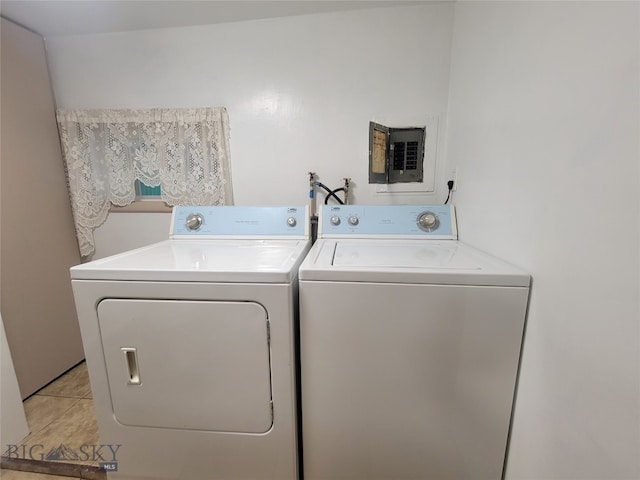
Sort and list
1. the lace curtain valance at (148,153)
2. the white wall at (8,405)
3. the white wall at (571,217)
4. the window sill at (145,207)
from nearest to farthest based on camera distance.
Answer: the white wall at (571,217)
the white wall at (8,405)
the lace curtain valance at (148,153)
the window sill at (145,207)

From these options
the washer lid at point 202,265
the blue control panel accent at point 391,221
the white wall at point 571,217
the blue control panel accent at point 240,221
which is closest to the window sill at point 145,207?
the blue control panel accent at point 240,221

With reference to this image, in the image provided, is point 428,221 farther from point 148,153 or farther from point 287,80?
point 148,153

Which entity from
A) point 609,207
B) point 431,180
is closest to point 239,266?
point 609,207

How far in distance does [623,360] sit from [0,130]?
9.47 ft

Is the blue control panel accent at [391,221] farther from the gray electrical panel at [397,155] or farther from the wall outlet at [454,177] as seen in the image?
the gray electrical panel at [397,155]

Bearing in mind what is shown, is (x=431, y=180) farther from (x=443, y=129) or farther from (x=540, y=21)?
(x=540, y=21)

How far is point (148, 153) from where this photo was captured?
183 cm

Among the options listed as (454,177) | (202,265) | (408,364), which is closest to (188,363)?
(202,265)

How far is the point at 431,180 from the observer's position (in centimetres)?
175

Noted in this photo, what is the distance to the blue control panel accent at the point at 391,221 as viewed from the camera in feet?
4.85

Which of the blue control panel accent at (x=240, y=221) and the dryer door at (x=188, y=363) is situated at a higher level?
the blue control panel accent at (x=240, y=221)

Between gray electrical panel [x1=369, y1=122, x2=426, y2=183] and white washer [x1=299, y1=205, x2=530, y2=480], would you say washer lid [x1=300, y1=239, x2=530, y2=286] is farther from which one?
gray electrical panel [x1=369, y1=122, x2=426, y2=183]

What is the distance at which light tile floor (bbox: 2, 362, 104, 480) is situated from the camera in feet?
4.51

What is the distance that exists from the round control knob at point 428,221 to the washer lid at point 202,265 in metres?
0.70
